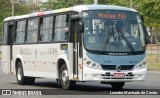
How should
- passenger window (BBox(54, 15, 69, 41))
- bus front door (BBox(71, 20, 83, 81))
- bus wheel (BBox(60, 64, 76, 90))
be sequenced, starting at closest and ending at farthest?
bus front door (BBox(71, 20, 83, 81)), bus wheel (BBox(60, 64, 76, 90)), passenger window (BBox(54, 15, 69, 41))

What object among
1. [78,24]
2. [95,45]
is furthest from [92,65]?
[78,24]

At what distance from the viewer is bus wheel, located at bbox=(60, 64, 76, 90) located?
1927cm

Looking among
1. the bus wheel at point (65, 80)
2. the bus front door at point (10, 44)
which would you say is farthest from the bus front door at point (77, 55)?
the bus front door at point (10, 44)

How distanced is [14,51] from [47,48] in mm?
3527

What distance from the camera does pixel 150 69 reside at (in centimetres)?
3519

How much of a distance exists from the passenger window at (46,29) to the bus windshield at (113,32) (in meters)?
2.45

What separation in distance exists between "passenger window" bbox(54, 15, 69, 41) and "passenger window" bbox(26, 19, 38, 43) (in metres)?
1.93

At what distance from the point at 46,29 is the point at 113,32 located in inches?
132

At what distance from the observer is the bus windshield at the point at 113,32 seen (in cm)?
1853

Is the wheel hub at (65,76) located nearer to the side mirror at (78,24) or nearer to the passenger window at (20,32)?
the side mirror at (78,24)

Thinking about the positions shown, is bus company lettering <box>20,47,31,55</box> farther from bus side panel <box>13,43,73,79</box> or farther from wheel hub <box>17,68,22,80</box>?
wheel hub <box>17,68,22,80</box>

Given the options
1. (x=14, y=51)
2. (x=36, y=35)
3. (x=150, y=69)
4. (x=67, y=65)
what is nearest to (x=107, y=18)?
(x=67, y=65)

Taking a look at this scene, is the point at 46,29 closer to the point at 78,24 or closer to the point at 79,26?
the point at 78,24

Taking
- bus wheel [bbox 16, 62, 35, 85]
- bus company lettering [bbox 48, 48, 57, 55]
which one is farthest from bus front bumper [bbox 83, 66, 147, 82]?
bus wheel [bbox 16, 62, 35, 85]
